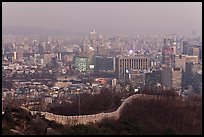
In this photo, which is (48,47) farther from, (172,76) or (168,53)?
(172,76)

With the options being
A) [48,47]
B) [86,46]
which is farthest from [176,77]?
[48,47]

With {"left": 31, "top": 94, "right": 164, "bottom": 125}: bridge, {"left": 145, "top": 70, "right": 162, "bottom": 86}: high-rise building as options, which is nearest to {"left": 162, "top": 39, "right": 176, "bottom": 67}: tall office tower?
{"left": 145, "top": 70, "right": 162, "bottom": 86}: high-rise building

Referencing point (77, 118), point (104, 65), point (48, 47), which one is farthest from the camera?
point (48, 47)

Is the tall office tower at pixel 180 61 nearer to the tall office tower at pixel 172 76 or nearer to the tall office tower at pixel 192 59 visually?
the tall office tower at pixel 192 59

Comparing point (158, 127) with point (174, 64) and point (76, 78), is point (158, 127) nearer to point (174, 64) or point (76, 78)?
point (76, 78)

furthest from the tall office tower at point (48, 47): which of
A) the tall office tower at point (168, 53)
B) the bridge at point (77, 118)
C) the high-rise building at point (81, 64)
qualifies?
the bridge at point (77, 118)

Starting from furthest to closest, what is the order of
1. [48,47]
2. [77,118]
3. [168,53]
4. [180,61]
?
[168,53] < [48,47] < [180,61] < [77,118]
